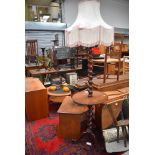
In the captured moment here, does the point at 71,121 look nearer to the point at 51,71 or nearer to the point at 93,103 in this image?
the point at 93,103

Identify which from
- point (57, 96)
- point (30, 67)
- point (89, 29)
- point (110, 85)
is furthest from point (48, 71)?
point (89, 29)

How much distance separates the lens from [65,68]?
5316 millimetres

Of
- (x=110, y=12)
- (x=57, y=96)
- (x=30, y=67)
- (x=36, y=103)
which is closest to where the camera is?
(x=36, y=103)

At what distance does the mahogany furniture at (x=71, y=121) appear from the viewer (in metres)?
2.58

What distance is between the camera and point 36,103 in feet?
10.8

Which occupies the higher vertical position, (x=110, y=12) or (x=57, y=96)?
(x=110, y=12)

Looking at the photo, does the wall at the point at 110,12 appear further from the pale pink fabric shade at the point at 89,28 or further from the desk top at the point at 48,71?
the pale pink fabric shade at the point at 89,28

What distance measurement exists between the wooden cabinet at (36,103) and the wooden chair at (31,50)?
2122mm

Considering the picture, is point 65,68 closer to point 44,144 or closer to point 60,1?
point 60,1

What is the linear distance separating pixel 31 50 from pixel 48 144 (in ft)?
11.3

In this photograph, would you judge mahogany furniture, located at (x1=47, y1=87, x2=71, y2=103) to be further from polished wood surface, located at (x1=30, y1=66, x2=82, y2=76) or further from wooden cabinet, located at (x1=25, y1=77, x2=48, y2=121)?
polished wood surface, located at (x1=30, y1=66, x2=82, y2=76)

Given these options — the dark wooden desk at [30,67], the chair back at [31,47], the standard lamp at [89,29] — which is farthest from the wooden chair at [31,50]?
the standard lamp at [89,29]
